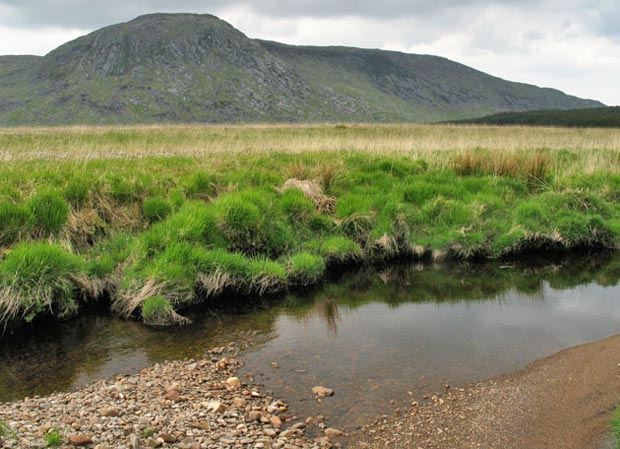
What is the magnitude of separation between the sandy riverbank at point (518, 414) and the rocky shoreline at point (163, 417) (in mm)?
853

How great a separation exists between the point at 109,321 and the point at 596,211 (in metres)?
13.9

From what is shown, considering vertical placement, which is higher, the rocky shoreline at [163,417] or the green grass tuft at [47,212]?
the green grass tuft at [47,212]

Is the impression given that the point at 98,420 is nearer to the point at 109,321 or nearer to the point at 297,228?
the point at 109,321

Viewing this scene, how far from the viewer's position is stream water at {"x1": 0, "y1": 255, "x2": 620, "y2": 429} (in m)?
7.32

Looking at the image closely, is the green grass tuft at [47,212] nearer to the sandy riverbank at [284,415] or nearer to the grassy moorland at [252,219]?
the grassy moorland at [252,219]

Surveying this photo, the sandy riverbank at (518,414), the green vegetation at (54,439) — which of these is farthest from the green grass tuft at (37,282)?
the sandy riverbank at (518,414)

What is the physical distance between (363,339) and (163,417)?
12.6 ft

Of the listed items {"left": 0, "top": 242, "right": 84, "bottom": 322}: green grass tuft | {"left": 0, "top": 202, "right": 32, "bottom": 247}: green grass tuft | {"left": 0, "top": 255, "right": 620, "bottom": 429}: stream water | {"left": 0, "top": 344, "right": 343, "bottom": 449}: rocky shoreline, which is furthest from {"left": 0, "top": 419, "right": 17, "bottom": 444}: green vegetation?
{"left": 0, "top": 202, "right": 32, "bottom": 247}: green grass tuft

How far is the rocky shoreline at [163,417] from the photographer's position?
5410mm

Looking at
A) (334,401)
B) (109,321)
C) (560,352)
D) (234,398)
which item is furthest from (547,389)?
(109,321)

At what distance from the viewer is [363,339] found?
8922 mm

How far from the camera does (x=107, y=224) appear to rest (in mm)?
13273

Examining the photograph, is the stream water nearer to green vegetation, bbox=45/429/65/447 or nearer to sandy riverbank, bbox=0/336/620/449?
sandy riverbank, bbox=0/336/620/449

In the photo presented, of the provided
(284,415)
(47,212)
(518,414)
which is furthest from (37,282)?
(518,414)
